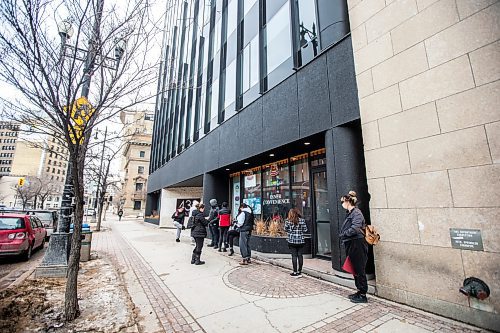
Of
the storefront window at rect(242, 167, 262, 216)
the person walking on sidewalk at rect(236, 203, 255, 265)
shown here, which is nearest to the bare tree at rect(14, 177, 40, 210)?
the storefront window at rect(242, 167, 262, 216)

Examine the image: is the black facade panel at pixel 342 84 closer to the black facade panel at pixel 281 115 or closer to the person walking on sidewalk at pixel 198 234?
the black facade panel at pixel 281 115

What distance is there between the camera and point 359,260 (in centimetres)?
452

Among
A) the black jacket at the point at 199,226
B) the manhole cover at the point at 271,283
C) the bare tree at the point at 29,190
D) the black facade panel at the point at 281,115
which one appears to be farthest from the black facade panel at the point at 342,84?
the bare tree at the point at 29,190

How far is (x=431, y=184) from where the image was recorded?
13.5 ft

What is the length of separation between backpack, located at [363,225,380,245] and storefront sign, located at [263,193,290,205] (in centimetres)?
507

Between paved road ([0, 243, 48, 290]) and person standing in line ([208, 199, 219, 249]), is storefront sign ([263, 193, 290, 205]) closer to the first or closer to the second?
person standing in line ([208, 199, 219, 249])

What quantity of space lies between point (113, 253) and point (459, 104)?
39.5ft

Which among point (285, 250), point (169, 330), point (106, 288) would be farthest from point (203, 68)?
point (169, 330)

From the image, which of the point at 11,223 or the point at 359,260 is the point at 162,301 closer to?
the point at 359,260

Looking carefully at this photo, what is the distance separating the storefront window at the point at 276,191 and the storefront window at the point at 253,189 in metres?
0.39

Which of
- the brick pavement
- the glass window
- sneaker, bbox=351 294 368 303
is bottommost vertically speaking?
the brick pavement

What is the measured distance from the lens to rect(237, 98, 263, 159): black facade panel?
9.30 meters

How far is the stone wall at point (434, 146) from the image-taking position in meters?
3.54

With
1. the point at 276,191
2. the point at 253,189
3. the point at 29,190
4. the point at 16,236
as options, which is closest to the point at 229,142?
the point at 253,189
